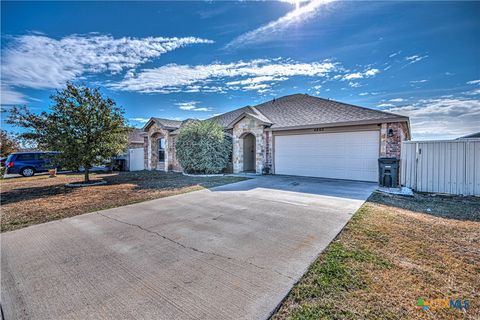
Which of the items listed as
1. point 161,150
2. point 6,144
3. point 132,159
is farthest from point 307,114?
point 6,144

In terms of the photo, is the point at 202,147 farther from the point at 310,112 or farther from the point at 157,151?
the point at 310,112

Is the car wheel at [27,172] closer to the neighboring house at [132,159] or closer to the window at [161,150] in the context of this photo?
the neighboring house at [132,159]

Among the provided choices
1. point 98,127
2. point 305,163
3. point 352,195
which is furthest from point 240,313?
point 98,127

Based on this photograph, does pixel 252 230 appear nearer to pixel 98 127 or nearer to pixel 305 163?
pixel 305 163

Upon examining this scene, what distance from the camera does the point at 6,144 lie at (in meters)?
25.0

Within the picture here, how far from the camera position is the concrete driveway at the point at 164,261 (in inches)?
86.2

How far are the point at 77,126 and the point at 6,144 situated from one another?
25.3 m

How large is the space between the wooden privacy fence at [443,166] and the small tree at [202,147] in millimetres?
9391

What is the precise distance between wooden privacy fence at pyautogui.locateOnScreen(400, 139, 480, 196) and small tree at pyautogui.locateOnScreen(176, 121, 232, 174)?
9391mm

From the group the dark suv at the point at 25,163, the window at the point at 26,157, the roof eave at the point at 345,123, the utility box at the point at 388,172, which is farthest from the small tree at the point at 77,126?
the utility box at the point at 388,172

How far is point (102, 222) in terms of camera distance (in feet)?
16.0

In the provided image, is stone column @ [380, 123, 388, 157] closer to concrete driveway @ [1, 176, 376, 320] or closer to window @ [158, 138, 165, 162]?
concrete driveway @ [1, 176, 376, 320]

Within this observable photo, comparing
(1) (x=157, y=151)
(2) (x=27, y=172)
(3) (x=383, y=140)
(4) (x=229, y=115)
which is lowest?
(2) (x=27, y=172)

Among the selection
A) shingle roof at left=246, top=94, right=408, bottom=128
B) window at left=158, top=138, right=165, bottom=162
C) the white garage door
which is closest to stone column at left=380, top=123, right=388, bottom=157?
the white garage door
